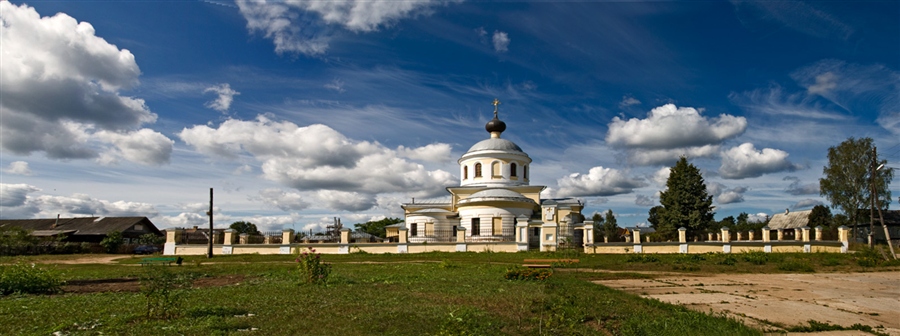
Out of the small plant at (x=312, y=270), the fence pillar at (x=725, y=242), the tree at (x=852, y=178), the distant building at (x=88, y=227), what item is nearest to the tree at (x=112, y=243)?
the distant building at (x=88, y=227)

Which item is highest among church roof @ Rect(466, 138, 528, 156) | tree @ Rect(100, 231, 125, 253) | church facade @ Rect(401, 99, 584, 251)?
church roof @ Rect(466, 138, 528, 156)

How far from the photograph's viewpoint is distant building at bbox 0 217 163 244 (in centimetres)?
4106

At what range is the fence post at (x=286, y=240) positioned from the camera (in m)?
27.4

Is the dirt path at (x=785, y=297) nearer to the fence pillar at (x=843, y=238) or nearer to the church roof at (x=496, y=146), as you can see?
the fence pillar at (x=843, y=238)

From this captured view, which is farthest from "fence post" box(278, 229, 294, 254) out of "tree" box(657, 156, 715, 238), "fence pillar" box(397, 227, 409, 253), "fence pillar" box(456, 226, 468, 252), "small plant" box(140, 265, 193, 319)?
"tree" box(657, 156, 715, 238)

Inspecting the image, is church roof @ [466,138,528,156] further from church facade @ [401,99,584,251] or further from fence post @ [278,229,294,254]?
fence post @ [278,229,294,254]

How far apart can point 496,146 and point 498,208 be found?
758cm

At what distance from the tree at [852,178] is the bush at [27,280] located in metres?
46.1

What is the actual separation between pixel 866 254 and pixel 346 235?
77.6 ft

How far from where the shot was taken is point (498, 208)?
32719mm

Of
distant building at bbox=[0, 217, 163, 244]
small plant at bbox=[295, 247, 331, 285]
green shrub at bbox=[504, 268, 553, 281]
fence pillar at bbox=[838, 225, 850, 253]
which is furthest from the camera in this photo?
distant building at bbox=[0, 217, 163, 244]

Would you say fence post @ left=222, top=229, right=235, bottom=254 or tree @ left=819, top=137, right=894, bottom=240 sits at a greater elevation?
tree @ left=819, top=137, right=894, bottom=240

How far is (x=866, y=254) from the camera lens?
22.3 metres

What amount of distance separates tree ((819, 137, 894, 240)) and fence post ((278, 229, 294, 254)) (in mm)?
38501
